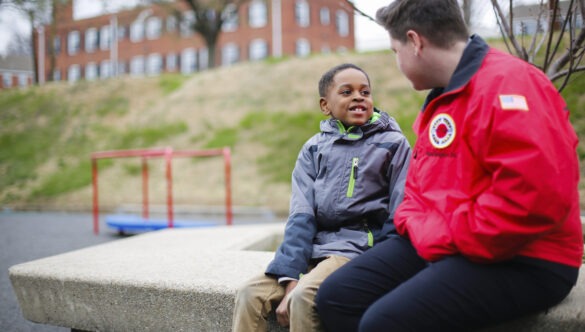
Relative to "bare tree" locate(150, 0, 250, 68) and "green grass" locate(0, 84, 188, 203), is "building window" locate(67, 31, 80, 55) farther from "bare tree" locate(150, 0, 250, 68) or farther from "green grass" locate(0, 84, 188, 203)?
"green grass" locate(0, 84, 188, 203)

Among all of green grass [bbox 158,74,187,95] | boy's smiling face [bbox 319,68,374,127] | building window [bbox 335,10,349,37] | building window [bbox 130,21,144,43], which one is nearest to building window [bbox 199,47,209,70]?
building window [bbox 130,21,144,43]

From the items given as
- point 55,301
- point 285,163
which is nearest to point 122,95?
point 285,163

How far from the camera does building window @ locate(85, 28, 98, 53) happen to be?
4212cm

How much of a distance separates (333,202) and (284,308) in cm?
52

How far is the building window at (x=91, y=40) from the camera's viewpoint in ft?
138

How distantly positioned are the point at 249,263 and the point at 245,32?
34.6 metres

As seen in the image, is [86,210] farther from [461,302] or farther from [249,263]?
[461,302]

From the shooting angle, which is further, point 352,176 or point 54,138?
point 54,138

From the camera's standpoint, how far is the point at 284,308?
71.5 inches

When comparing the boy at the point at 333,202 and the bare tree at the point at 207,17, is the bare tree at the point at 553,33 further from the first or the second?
the bare tree at the point at 207,17

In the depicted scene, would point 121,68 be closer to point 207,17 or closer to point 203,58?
point 203,58

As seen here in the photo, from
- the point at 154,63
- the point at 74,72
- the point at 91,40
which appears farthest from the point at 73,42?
the point at 154,63

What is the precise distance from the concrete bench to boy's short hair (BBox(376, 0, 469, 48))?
1.00 m

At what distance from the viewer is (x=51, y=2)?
1897 centimetres
